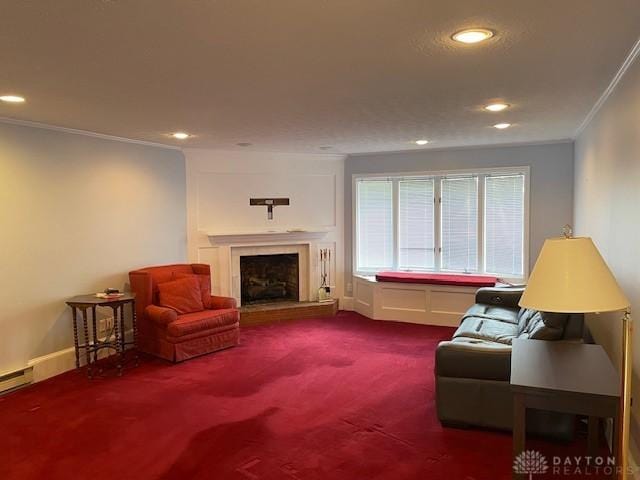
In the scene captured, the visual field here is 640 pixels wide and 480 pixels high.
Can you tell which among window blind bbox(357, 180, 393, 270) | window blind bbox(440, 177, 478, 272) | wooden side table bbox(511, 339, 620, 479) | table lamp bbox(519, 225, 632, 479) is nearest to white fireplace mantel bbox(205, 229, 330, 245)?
window blind bbox(357, 180, 393, 270)

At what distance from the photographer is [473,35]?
2270mm

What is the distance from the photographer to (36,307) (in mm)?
4477

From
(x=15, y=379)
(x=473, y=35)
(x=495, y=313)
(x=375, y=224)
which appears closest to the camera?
(x=473, y=35)

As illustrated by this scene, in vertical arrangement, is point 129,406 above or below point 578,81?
below

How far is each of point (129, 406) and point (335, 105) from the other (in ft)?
9.37

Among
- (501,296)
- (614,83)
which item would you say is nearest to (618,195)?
(614,83)

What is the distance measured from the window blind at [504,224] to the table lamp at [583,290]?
444 cm

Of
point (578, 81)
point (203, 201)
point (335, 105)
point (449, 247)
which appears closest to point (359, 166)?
point (449, 247)

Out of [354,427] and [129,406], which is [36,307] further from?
[354,427]

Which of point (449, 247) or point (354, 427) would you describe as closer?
point (354, 427)

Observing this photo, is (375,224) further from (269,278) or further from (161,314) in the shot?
(161,314)

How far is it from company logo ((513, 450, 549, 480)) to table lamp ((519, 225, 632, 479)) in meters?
0.52

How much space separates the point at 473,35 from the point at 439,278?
439cm

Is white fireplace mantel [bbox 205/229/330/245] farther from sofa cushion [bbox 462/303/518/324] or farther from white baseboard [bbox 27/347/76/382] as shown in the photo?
sofa cushion [bbox 462/303/518/324]
